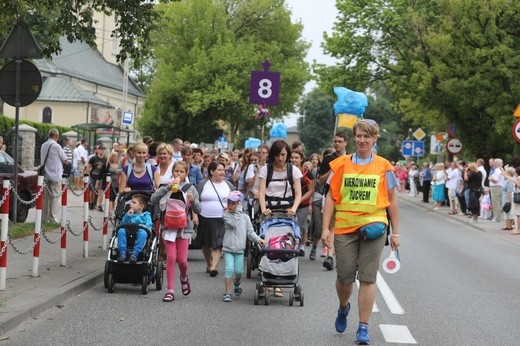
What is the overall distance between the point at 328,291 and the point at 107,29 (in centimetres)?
8866

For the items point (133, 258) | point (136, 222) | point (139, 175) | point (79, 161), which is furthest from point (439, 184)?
point (133, 258)

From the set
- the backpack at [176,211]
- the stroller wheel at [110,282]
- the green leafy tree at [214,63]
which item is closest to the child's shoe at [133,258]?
the stroller wheel at [110,282]

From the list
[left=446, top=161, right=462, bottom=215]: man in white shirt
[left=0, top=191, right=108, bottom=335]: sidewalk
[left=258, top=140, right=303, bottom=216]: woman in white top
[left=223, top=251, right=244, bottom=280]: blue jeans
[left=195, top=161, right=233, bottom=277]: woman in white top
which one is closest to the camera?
[left=0, top=191, right=108, bottom=335]: sidewalk

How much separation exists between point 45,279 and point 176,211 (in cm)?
176

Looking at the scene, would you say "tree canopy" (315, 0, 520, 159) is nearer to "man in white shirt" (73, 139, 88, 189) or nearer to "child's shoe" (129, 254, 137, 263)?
"man in white shirt" (73, 139, 88, 189)

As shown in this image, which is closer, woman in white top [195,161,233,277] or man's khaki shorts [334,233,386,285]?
man's khaki shorts [334,233,386,285]

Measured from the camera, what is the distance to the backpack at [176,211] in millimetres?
11547

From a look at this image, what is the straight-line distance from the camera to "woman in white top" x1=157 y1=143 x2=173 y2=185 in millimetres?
13367

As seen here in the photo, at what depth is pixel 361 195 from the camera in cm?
870

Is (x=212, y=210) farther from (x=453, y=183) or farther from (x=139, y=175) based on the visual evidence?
(x=453, y=183)

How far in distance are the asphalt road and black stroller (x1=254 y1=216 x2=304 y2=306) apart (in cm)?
19

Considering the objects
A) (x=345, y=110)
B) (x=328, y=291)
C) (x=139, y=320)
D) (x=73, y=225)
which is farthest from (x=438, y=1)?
(x=139, y=320)

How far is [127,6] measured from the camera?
1688 centimetres

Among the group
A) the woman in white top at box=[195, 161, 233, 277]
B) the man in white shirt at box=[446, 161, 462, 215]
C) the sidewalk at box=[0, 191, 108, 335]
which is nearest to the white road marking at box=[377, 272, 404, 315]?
the woman in white top at box=[195, 161, 233, 277]
